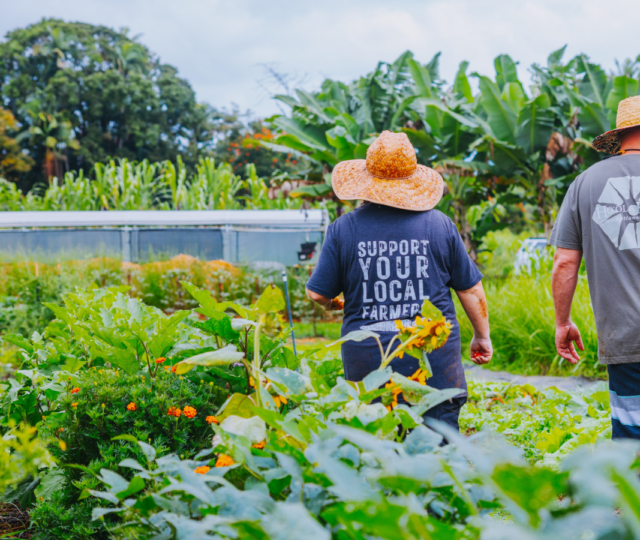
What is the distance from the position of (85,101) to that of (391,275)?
122ft

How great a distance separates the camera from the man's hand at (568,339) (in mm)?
2717

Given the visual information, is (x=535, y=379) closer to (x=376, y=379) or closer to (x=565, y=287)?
(x=565, y=287)

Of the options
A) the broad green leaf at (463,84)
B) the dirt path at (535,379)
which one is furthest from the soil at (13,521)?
the broad green leaf at (463,84)

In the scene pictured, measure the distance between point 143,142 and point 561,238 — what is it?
1423 inches

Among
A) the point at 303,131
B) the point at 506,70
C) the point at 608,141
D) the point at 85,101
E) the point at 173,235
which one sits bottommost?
the point at 173,235

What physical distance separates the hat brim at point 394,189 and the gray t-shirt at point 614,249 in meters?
0.71

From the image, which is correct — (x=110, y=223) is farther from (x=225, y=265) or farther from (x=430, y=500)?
(x=430, y=500)

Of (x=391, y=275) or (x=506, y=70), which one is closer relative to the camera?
(x=391, y=275)

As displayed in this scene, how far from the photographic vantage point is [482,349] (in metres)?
2.41

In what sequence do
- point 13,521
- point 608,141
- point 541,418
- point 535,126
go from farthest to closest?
point 535,126 < point 541,418 < point 608,141 < point 13,521

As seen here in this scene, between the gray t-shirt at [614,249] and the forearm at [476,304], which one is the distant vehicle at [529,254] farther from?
the forearm at [476,304]

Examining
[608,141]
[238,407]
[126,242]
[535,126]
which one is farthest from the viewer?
[126,242]

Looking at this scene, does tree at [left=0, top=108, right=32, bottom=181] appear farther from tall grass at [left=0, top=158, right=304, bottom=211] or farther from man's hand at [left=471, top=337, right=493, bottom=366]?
man's hand at [left=471, top=337, right=493, bottom=366]

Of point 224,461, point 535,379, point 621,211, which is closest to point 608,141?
point 621,211
